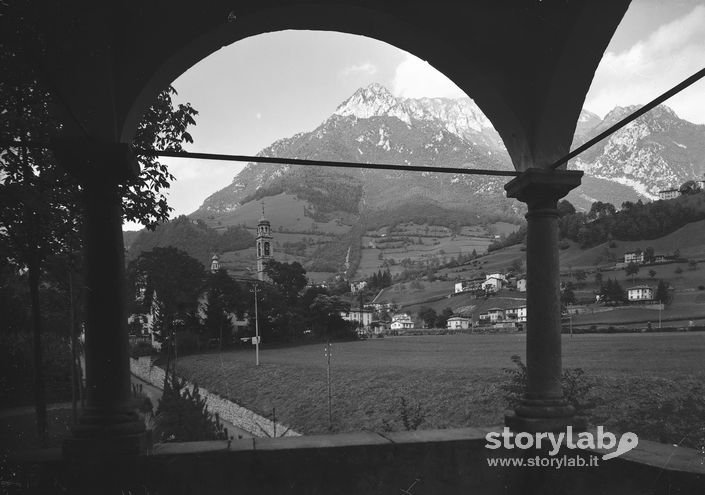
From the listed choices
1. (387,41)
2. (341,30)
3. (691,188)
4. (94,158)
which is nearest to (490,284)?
(691,188)

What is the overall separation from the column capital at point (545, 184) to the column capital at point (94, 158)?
2943 millimetres

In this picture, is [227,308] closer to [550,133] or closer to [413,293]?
[413,293]

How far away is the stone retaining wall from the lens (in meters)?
25.7

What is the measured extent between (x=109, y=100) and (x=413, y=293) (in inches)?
1668

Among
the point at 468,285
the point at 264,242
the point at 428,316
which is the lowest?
the point at 428,316

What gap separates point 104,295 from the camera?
3641 mm

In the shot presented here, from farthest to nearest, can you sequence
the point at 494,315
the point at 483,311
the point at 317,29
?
the point at 483,311 → the point at 494,315 → the point at 317,29

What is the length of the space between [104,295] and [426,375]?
25.0 m

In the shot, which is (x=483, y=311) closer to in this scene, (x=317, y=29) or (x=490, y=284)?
(x=490, y=284)

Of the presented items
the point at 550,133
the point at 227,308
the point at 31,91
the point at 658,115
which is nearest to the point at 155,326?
the point at 227,308

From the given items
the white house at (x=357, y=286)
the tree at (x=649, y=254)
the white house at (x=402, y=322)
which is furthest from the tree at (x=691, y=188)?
the white house at (x=357, y=286)

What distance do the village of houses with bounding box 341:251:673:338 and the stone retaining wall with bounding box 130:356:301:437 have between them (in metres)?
7.87

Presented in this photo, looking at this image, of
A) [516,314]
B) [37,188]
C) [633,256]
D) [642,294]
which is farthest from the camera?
[516,314]

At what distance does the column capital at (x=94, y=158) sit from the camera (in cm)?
356
